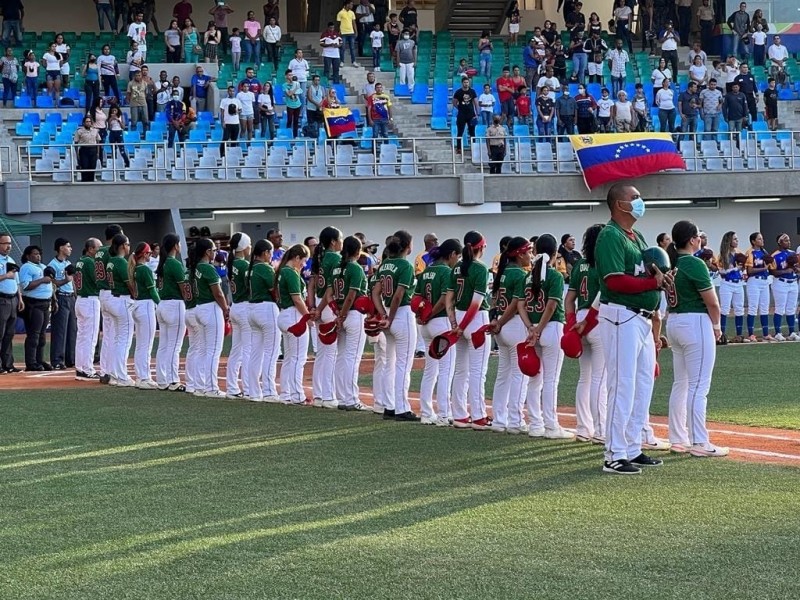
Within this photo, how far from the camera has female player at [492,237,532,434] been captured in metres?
12.0

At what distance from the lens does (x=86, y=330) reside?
18938mm

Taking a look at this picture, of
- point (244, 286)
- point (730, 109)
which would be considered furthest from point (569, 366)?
point (730, 109)

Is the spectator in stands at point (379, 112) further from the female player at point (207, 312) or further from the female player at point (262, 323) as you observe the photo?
the female player at point (262, 323)

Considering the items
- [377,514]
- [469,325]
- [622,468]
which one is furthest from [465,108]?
[377,514]

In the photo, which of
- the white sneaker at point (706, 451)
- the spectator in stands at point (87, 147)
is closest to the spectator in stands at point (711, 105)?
the spectator in stands at point (87, 147)

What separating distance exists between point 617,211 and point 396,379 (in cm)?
445

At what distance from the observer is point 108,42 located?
35.7m

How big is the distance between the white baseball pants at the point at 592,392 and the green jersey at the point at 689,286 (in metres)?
1.14

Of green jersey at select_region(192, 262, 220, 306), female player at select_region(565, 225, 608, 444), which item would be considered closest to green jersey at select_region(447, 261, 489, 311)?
female player at select_region(565, 225, 608, 444)

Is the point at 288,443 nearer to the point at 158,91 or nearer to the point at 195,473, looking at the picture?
the point at 195,473

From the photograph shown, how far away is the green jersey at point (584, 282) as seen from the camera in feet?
38.0

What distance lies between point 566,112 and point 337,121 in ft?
18.5

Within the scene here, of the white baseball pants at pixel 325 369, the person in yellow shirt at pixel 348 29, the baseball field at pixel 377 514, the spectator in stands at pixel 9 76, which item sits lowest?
the baseball field at pixel 377 514

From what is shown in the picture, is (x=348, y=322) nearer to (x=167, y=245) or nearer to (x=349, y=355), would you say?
(x=349, y=355)
